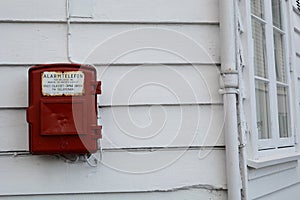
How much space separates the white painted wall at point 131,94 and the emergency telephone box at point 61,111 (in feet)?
0.41

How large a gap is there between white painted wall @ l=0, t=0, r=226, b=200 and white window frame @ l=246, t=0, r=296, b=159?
328mm

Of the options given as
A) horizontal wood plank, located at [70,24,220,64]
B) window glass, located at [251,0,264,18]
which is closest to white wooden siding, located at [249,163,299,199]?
horizontal wood plank, located at [70,24,220,64]

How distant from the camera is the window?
8.37 ft

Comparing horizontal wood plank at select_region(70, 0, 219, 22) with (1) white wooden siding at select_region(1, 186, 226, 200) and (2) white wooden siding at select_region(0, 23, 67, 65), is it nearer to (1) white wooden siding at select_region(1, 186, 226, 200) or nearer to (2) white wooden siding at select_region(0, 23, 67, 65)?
(2) white wooden siding at select_region(0, 23, 67, 65)

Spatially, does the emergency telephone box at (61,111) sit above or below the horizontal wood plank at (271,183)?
above

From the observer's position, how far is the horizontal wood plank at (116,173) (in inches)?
74.3

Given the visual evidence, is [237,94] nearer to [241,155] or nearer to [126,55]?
[241,155]

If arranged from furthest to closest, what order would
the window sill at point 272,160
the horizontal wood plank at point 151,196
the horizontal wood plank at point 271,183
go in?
1. the horizontal wood plank at point 271,183
2. the window sill at point 272,160
3. the horizontal wood plank at point 151,196

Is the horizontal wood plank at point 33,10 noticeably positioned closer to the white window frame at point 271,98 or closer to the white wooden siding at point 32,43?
the white wooden siding at point 32,43

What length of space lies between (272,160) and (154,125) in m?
0.85

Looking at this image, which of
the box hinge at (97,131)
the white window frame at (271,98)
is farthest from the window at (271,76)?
the box hinge at (97,131)

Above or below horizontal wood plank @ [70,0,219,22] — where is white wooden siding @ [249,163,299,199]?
below

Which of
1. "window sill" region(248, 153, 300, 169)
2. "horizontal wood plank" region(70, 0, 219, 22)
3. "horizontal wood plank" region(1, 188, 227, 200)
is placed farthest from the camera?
"window sill" region(248, 153, 300, 169)

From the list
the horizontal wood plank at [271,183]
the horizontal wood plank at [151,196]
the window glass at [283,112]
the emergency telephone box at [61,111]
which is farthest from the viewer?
the window glass at [283,112]
